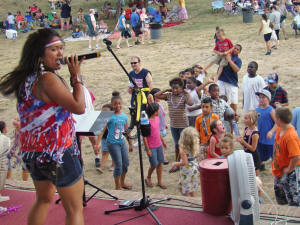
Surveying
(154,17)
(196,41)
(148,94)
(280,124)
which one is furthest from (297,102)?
(154,17)

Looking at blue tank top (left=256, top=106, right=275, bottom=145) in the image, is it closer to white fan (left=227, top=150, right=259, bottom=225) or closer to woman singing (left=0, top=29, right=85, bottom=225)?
white fan (left=227, top=150, right=259, bottom=225)

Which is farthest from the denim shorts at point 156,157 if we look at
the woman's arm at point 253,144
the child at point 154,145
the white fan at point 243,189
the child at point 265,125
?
the white fan at point 243,189

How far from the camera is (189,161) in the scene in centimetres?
521

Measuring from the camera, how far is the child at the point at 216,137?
5.50 m

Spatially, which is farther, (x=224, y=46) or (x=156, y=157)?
(x=224, y=46)

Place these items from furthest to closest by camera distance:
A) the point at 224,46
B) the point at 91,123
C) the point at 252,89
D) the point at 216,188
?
1. the point at 224,46
2. the point at 252,89
3. the point at 91,123
4. the point at 216,188

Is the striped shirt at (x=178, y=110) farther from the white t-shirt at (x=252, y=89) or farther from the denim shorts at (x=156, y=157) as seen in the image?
the white t-shirt at (x=252, y=89)

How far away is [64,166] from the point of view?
2822 millimetres

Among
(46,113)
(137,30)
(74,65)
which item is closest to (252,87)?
(74,65)

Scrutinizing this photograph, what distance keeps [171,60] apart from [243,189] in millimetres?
11835

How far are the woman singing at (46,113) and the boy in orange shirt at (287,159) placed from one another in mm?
2430

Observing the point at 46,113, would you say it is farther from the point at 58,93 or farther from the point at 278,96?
the point at 278,96

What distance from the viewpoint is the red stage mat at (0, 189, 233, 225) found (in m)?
3.83

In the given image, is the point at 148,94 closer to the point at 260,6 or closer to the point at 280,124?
the point at 280,124
